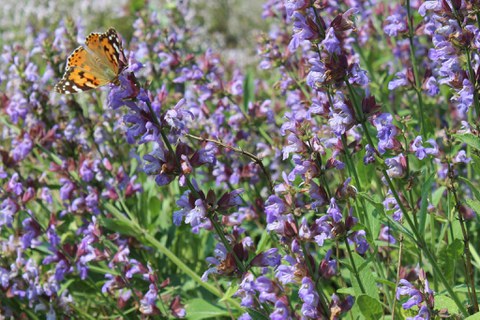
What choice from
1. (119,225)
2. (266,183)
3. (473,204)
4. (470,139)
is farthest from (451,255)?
(119,225)

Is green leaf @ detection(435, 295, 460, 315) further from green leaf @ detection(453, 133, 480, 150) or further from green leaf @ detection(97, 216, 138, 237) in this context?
green leaf @ detection(97, 216, 138, 237)

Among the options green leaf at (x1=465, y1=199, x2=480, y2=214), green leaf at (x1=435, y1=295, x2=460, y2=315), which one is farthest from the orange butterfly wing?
green leaf at (x1=435, y1=295, x2=460, y2=315)

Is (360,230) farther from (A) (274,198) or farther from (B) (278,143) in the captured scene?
(B) (278,143)

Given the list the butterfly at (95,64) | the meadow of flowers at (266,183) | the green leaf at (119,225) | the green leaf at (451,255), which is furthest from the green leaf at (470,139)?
the green leaf at (119,225)

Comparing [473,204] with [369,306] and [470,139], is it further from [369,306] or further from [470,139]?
[369,306]

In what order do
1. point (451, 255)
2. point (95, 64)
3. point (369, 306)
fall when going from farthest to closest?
point (451, 255) < point (95, 64) < point (369, 306)
